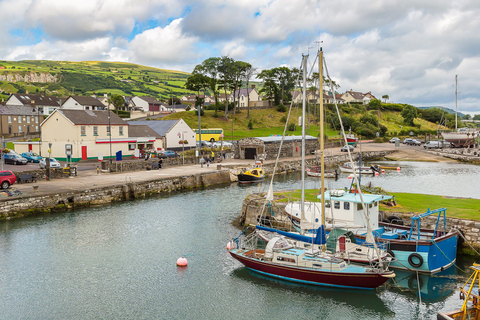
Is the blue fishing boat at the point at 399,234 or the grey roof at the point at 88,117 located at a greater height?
the grey roof at the point at 88,117

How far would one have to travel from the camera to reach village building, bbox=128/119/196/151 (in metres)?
74.4

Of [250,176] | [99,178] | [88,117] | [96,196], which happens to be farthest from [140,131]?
[96,196]

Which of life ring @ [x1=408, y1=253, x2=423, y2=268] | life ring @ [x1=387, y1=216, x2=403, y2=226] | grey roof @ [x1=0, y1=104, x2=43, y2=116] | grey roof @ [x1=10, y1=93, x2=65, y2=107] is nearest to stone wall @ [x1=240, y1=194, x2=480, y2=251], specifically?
life ring @ [x1=387, y1=216, x2=403, y2=226]

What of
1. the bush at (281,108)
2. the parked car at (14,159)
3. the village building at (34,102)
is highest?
the village building at (34,102)

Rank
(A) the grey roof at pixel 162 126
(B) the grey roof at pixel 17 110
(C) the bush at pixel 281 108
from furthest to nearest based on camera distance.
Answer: (C) the bush at pixel 281 108, (B) the grey roof at pixel 17 110, (A) the grey roof at pixel 162 126

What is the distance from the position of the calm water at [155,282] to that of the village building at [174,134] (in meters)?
41.0

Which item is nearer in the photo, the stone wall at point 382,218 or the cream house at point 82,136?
the stone wall at point 382,218

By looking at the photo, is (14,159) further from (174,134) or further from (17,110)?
(17,110)

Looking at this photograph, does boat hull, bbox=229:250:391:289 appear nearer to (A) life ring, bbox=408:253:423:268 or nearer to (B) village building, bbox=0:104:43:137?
(A) life ring, bbox=408:253:423:268

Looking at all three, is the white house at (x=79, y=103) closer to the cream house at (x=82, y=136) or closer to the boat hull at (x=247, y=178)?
the cream house at (x=82, y=136)

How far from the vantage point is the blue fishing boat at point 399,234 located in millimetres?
21531

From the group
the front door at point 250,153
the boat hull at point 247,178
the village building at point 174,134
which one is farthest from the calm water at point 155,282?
the village building at point 174,134

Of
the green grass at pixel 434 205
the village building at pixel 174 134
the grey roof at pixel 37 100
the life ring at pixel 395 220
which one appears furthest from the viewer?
the grey roof at pixel 37 100

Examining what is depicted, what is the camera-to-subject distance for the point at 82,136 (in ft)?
196
